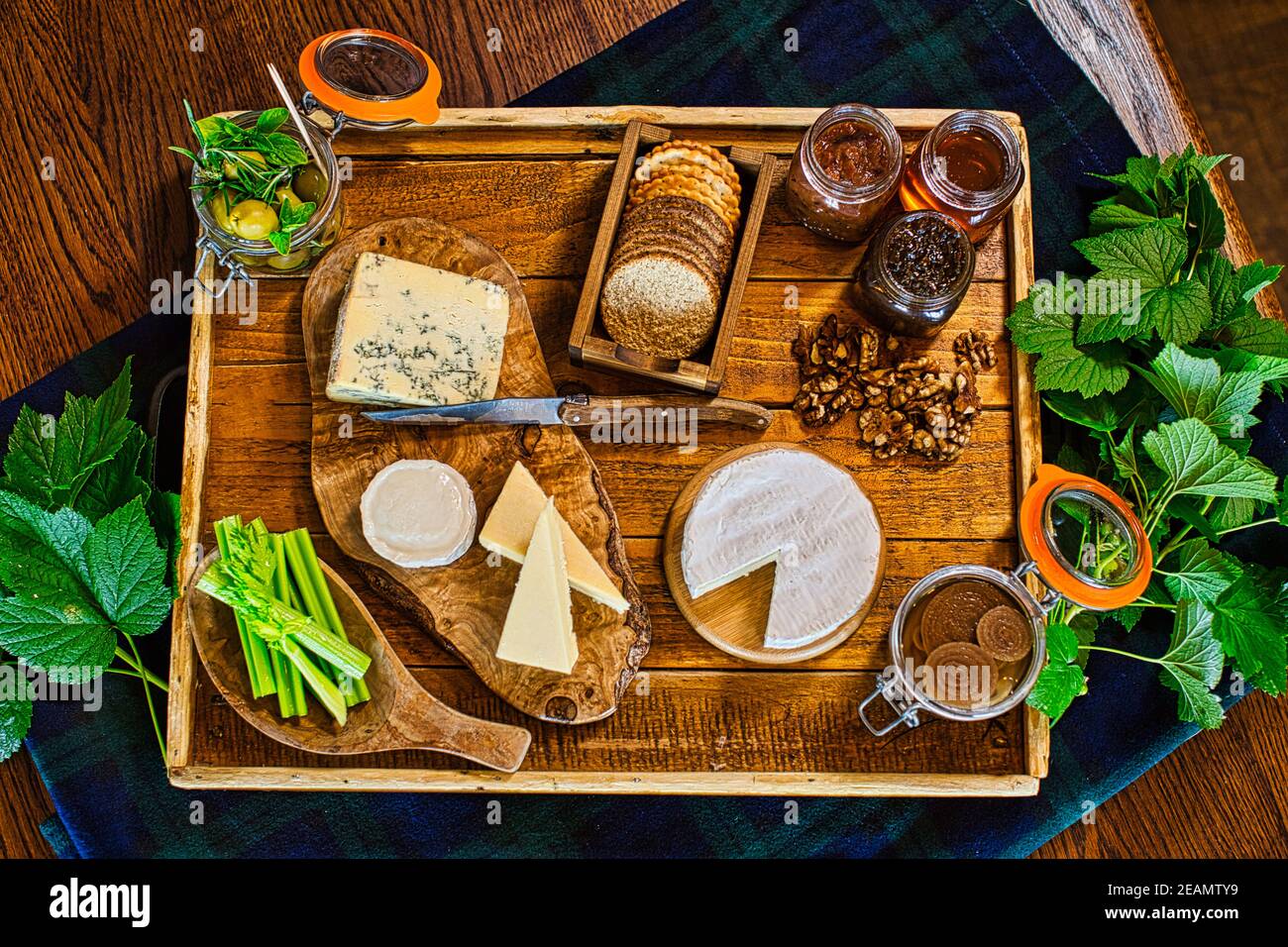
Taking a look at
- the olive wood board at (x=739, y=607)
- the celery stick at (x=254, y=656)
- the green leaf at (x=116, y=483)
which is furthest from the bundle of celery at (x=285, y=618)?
the olive wood board at (x=739, y=607)

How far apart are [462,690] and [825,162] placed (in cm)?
130

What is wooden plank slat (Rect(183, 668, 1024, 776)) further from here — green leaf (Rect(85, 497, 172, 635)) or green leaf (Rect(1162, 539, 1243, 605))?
green leaf (Rect(1162, 539, 1243, 605))

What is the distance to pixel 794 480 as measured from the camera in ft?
6.71

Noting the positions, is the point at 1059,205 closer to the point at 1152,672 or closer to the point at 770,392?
the point at 770,392

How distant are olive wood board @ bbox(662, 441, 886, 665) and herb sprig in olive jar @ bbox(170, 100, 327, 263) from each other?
37.8 inches

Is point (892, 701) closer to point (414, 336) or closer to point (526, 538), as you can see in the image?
point (526, 538)

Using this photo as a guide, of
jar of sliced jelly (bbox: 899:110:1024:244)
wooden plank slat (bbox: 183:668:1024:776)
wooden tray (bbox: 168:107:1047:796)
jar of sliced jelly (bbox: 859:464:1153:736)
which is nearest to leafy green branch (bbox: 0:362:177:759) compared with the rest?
wooden tray (bbox: 168:107:1047:796)

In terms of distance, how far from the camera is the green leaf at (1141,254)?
2.08 meters

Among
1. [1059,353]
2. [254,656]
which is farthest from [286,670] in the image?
[1059,353]

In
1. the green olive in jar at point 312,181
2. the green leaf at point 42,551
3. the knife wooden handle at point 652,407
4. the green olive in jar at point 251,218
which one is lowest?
the green leaf at point 42,551

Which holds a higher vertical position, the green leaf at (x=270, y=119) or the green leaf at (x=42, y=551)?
the green leaf at (x=270, y=119)

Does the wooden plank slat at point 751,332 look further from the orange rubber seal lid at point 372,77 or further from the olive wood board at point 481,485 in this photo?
the orange rubber seal lid at point 372,77

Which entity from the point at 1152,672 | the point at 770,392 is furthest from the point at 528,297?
the point at 1152,672

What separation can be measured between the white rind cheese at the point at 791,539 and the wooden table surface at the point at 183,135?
870 millimetres
